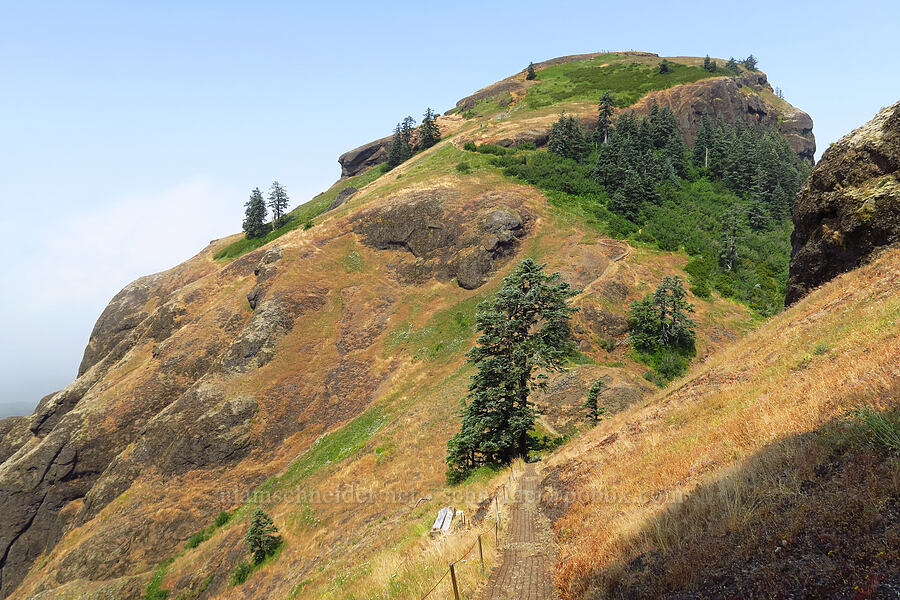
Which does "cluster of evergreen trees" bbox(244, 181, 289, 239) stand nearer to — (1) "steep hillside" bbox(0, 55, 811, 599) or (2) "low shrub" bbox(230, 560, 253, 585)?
(1) "steep hillside" bbox(0, 55, 811, 599)

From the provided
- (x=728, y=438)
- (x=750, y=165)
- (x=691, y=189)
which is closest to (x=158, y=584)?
(x=728, y=438)

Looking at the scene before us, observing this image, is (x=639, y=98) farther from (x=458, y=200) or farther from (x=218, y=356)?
(x=218, y=356)

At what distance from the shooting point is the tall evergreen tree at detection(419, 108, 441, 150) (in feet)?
304

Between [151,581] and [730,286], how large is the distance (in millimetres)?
59521

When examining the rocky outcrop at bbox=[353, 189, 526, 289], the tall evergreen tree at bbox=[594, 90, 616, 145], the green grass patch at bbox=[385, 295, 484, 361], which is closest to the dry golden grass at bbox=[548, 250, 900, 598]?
the green grass patch at bbox=[385, 295, 484, 361]

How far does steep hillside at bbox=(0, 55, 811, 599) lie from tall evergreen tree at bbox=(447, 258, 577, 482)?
2362mm

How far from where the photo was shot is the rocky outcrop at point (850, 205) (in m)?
17.2

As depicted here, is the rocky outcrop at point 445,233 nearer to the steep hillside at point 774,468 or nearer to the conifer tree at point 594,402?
the conifer tree at point 594,402

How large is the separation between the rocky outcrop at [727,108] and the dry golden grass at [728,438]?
8046 centimetres

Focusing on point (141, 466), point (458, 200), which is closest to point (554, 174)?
point (458, 200)

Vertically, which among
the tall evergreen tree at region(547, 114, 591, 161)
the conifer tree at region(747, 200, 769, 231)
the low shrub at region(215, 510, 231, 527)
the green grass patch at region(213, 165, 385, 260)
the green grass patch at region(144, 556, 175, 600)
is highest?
the green grass patch at region(213, 165, 385, 260)

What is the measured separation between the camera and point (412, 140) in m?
107

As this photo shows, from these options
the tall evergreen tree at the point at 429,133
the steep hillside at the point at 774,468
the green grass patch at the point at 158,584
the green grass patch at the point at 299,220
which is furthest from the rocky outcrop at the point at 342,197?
the steep hillside at the point at 774,468

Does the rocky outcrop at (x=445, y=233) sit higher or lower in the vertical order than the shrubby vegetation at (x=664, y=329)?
higher
